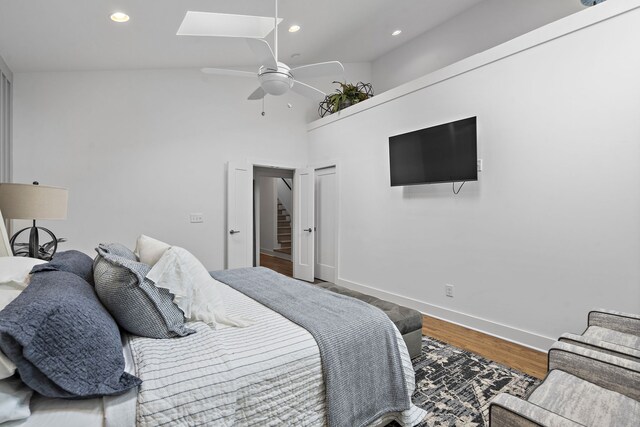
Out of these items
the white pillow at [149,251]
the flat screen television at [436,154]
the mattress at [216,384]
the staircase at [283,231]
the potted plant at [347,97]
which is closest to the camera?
the mattress at [216,384]

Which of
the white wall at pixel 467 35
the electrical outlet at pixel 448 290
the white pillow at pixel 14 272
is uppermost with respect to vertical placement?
the white wall at pixel 467 35

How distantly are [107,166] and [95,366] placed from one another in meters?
3.62

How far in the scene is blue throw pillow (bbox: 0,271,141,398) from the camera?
2.97 feet

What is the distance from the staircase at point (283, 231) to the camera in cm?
793

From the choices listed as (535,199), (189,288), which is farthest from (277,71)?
(535,199)

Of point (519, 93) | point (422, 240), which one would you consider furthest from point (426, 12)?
point (422, 240)

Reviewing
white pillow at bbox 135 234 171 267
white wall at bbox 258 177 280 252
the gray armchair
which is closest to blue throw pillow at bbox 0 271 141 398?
white pillow at bbox 135 234 171 267

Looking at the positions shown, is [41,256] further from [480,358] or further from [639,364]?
[639,364]

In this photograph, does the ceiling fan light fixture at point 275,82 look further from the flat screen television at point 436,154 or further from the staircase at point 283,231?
the staircase at point 283,231

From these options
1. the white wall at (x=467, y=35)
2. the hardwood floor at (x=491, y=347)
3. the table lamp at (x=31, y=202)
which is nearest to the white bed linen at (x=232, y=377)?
the table lamp at (x=31, y=202)

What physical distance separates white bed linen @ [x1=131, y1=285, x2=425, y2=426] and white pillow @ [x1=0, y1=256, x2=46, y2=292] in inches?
23.3

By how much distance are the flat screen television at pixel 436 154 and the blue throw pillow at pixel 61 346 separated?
3.13 meters

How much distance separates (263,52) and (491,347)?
308 cm

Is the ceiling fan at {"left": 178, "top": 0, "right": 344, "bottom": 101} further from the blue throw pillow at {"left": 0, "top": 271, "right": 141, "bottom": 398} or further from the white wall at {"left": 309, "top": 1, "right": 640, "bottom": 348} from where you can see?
the blue throw pillow at {"left": 0, "top": 271, "right": 141, "bottom": 398}
